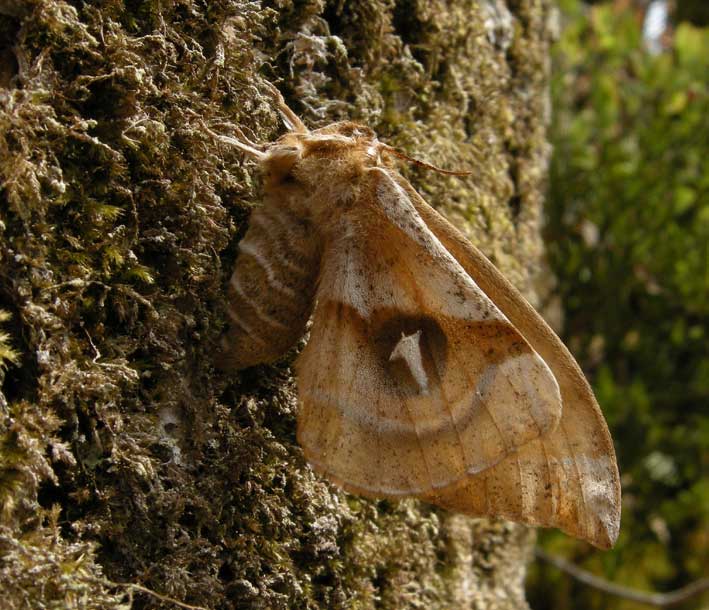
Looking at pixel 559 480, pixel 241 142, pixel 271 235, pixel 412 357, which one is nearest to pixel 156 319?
pixel 271 235

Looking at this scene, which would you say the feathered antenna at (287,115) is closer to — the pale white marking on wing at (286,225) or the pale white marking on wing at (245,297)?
the pale white marking on wing at (286,225)

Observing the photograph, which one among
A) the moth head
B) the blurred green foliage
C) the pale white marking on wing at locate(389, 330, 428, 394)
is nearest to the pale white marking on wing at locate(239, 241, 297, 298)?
the moth head

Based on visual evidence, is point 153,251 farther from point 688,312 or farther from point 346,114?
point 688,312

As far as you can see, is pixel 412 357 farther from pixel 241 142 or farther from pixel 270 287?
pixel 241 142

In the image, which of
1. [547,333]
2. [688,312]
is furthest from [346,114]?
[688,312]

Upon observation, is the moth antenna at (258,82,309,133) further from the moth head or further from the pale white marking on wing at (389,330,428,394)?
the pale white marking on wing at (389,330,428,394)

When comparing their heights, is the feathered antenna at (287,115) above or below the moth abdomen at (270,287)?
above

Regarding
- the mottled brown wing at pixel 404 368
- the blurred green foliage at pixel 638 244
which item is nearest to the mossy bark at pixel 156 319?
the mottled brown wing at pixel 404 368
